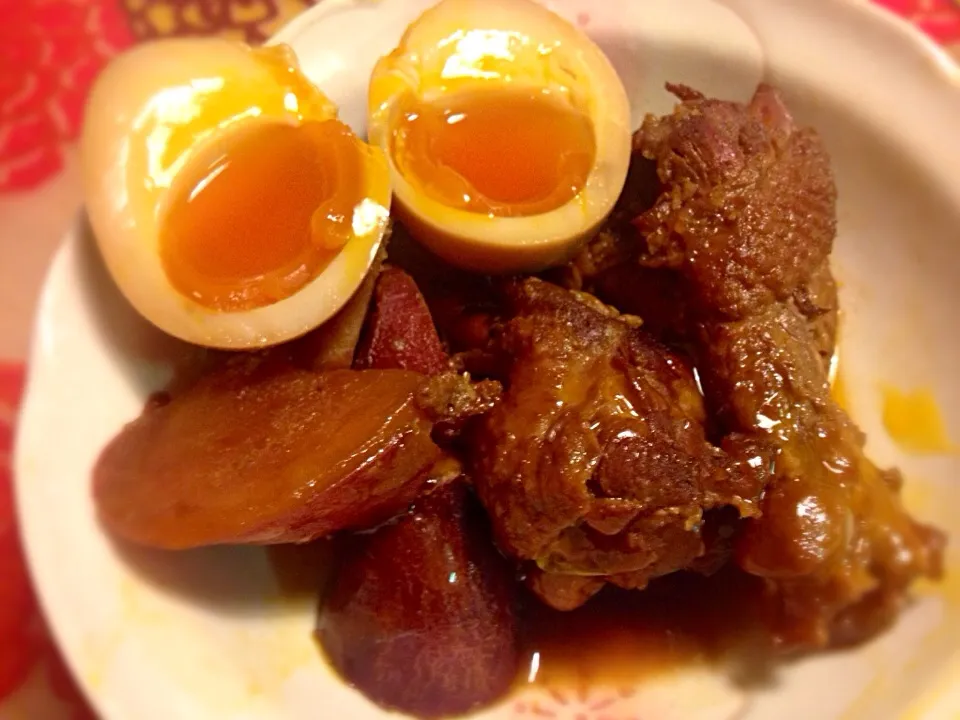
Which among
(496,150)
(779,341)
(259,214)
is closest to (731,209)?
(779,341)

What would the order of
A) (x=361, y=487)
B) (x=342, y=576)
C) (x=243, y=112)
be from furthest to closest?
(x=342, y=576) → (x=243, y=112) → (x=361, y=487)

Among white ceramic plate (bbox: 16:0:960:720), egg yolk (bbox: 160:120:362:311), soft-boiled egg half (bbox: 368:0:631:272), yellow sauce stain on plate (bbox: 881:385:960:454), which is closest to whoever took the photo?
white ceramic plate (bbox: 16:0:960:720)

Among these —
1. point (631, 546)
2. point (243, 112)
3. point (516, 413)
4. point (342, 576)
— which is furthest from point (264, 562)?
point (243, 112)

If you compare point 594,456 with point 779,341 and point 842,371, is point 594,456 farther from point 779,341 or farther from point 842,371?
point 842,371

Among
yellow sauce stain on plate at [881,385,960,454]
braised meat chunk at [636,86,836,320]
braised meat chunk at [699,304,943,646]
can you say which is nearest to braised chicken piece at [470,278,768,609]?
braised meat chunk at [699,304,943,646]

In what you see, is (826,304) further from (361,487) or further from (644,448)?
A: (361,487)

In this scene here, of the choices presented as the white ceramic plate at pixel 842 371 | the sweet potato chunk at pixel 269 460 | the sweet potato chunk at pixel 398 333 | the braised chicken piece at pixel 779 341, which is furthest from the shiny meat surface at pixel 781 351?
the sweet potato chunk at pixel 269 460

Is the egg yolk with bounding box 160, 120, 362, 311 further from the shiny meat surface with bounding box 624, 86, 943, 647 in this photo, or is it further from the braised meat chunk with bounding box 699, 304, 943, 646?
the braised meat chunk with bounding box 699, 304, 943, 646
